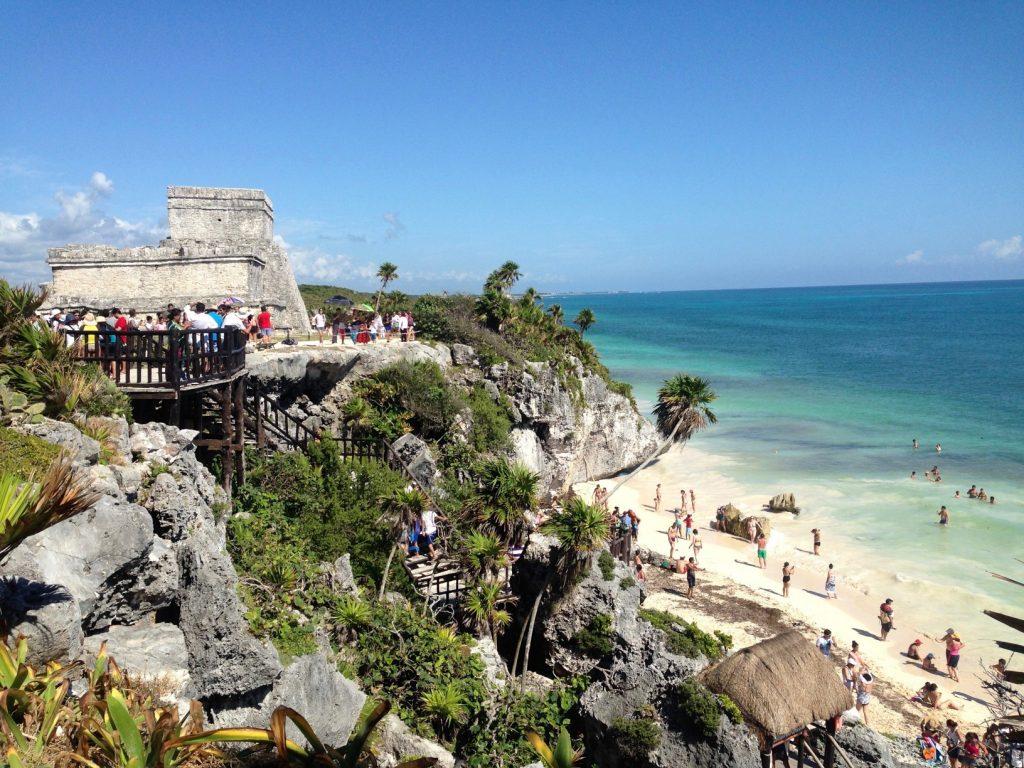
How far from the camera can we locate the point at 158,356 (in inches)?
456

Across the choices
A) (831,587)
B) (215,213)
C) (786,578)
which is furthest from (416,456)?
(215,213)

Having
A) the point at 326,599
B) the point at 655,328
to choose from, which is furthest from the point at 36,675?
the point at 655,328

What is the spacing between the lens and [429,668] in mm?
11758

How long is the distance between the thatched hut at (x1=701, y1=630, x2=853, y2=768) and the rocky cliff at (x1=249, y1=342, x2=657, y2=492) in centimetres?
1352

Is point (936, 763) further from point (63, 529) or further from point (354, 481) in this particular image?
point (63, 529)

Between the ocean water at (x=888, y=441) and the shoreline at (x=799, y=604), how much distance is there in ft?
3.60

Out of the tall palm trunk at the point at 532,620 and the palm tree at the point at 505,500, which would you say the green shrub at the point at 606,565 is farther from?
the palm tree at the point at 505,500

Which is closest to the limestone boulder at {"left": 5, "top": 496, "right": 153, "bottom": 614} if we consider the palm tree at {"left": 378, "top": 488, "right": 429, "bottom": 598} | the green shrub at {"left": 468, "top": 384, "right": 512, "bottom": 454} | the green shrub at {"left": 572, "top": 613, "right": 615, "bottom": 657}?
the palm tree at {"left": 378, "top": 488, "right": 429, "bottom": 598}

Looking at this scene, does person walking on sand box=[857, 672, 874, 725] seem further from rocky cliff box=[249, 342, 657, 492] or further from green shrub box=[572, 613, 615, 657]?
rocky cliff box=[249, 342, 657, 492]

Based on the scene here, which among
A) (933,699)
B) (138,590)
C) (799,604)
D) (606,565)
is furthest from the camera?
(799,604)

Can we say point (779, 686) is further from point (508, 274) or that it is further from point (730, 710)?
point (508, 274)

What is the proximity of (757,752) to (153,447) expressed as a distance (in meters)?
10.9

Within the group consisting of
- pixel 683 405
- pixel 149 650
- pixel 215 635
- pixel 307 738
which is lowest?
pixel 215 635

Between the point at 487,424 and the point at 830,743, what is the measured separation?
50.3 feet
